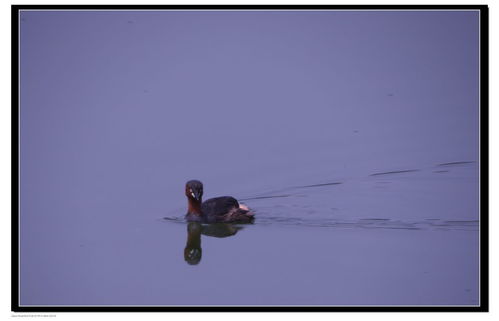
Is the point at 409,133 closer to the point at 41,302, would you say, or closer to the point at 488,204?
the point at 488,204

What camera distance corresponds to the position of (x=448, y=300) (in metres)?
11.0

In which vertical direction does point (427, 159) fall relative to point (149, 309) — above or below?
above

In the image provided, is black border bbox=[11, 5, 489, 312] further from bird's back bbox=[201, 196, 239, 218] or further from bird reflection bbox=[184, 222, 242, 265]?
bird's back bbox=[201, 196, 239, 218]

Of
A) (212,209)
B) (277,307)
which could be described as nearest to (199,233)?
(212,209)

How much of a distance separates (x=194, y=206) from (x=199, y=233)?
57 cm

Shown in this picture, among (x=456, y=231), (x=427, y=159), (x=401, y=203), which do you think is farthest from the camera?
(x=427, y=159)

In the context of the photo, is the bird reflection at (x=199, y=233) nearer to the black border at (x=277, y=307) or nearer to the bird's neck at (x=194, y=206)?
the bird's neck at (x=194, y=206)

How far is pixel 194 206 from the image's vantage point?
1441cm

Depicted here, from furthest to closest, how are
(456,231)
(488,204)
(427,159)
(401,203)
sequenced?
(427,159) < (401,203) < (456,231) < (488,204)

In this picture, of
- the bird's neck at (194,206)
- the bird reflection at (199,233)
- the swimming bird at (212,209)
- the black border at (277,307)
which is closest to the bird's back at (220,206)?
the swimming bird at (212,209)

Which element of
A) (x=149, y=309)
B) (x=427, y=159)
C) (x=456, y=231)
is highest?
(x=427, y=159)

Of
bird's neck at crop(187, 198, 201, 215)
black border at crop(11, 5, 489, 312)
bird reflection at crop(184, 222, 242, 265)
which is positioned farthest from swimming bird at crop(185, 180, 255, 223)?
black border at crop(11, 5, 489, 312)

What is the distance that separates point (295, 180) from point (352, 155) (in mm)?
1533

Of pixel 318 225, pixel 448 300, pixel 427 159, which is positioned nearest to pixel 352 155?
pixel 427 159
